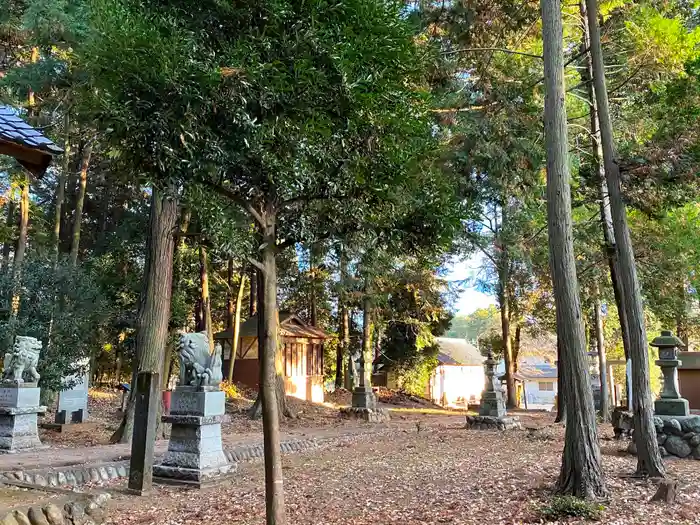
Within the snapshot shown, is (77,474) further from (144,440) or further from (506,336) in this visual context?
(506,336)

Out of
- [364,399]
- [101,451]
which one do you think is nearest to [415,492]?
[101,451]

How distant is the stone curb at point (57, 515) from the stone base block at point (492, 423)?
36.9ft

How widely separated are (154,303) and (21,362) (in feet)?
8.77

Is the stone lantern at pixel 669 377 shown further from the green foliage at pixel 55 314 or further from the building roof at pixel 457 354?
the building roof at pixel 457 354

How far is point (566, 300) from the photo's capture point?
6.32m

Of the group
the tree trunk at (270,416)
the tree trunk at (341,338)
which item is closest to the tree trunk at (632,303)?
the tree trunk at (270,416)

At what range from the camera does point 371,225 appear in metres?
5.17

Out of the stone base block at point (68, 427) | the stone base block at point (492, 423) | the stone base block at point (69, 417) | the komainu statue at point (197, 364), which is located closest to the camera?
the komainu statue at point (197, 364)

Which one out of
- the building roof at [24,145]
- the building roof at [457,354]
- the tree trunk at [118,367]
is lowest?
the tree trunk at [118,367]

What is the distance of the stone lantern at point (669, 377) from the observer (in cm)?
941

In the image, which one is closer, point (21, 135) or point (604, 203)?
point (21, 135)

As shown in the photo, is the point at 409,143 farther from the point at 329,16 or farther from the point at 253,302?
the point at 253,302

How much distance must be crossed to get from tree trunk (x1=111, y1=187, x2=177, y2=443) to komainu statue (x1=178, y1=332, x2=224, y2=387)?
234 cm

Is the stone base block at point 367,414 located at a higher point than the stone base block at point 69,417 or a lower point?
lower
